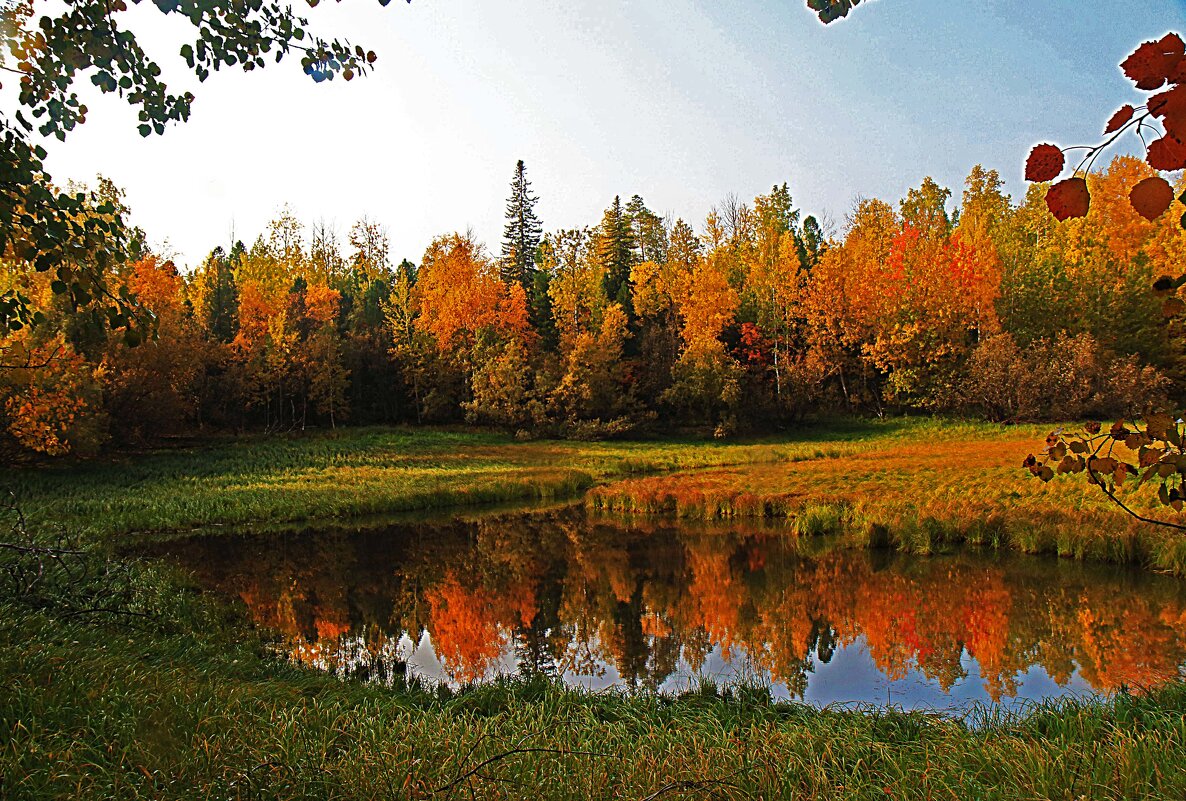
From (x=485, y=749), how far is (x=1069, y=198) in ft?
14.0

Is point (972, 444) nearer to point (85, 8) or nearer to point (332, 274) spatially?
point (85, 8)

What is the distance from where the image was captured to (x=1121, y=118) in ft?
5.76

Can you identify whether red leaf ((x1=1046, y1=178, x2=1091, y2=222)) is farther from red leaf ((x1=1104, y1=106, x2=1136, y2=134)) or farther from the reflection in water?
the reflection in water

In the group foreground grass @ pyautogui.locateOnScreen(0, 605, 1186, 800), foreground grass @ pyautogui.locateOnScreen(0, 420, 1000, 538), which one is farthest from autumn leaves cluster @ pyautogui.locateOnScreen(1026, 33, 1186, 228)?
foreground grass @ pyautogui.locateOnScreen(0, 420, 1000, 538)

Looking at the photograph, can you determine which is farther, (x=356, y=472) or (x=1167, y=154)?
(x=356, y=472)

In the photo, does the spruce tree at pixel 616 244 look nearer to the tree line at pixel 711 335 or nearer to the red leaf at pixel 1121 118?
the tree line at pixel 711 335

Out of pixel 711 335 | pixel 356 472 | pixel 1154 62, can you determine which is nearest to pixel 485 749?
pixel 1154 62

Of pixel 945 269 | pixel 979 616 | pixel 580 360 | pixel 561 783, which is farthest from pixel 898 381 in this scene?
pixel 561 783

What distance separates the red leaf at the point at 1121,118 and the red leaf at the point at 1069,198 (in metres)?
0.21

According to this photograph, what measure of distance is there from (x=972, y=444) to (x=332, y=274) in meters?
42.5

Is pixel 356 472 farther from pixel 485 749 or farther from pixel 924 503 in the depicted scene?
pixel 485 749

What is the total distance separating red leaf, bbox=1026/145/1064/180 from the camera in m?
1.83

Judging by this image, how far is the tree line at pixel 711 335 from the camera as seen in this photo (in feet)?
112

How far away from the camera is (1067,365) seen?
32.9 meters
